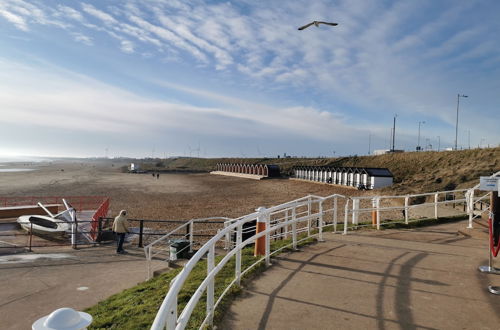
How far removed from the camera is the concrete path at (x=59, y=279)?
264 inches

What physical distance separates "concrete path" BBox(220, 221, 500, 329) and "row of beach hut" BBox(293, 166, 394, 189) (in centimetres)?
3206

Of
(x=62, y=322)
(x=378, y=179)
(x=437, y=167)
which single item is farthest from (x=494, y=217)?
(x=437, y=167)

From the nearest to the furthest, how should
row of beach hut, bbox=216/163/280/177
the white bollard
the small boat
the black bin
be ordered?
the white bollard → the black bin → the small boat → row of beach hut, bbox=216/163/280/177

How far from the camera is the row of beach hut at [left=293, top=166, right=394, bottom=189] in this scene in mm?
39031

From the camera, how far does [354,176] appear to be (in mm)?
42562

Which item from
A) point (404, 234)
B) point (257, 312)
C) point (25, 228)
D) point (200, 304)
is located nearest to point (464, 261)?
point (404, 234)

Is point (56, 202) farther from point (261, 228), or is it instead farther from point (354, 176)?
point (354, 176)

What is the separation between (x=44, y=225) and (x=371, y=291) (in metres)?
15.3

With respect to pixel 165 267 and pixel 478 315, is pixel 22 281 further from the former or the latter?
pixel 478 315

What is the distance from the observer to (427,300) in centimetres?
491

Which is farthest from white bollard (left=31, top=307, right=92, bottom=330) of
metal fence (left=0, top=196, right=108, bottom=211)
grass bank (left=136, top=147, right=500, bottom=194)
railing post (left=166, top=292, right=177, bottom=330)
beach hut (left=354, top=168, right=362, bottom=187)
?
beach hut (left=354, top=168, right=362, bottom=187)

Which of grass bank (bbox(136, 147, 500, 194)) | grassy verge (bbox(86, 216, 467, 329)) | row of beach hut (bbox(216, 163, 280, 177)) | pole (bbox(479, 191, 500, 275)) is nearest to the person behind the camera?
grassy verge (bbox(86, 216, 467, 329))

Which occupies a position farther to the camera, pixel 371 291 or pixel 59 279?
pixel 59 279

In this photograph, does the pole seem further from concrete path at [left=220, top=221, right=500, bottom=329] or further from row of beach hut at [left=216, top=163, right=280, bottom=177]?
row of beach hut at [left=216, top=163, right=280, bottom=177]
